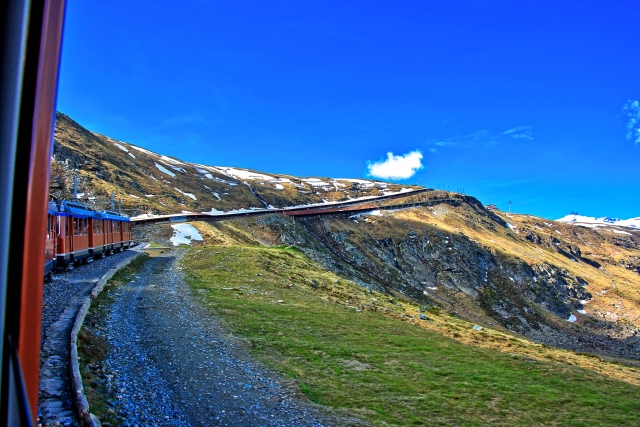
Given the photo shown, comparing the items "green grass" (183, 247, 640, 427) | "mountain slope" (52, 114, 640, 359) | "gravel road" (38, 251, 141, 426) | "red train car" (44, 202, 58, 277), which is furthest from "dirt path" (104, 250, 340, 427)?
"mountain slope" (52, 114, 640, 359)

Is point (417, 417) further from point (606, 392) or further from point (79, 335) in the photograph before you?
point (79, 335)

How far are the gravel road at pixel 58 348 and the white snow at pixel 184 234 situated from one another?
36472 mm

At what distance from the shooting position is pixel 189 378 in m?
9.88

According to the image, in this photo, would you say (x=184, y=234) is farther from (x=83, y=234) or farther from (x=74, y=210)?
(x=74, y=210)

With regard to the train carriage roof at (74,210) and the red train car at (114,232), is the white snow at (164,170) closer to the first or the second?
the red train car at (114,232)

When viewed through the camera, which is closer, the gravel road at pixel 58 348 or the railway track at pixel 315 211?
the gravel road at pixel 58 348

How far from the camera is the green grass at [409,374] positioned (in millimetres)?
9344

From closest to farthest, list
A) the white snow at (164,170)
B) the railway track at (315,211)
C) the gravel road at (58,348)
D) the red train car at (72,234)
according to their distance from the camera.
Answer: the gravel road at (58,348)
the red train car at (72,234)
the railway track at (315,211)
the white snow at (164,170)

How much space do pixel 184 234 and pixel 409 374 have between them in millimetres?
54131

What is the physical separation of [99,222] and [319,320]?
84.8ft

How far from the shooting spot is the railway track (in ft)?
229

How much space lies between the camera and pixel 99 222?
33.9 metres

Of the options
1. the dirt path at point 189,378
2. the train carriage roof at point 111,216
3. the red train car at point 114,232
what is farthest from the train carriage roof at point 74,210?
the dirt path at point 189,378

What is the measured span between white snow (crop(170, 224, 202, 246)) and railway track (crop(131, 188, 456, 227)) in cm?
601
